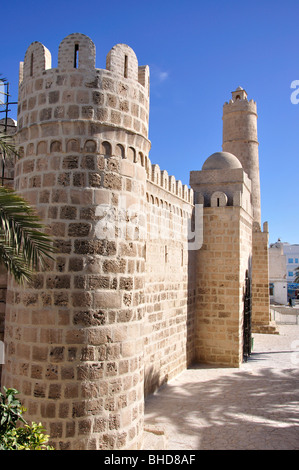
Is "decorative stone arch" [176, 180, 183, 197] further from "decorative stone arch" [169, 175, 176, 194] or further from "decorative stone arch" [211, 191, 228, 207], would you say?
"decorative stone arch" [211, 191, 228, 207]

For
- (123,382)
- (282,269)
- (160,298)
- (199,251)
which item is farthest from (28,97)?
(282,269)

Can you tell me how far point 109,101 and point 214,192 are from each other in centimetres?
714

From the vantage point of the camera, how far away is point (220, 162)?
1193 centimetres

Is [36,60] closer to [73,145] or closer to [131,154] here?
[73,145]

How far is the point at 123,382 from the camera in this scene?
447 centimetres

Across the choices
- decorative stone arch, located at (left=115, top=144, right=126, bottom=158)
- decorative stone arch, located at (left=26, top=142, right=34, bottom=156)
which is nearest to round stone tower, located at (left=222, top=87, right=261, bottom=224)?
decorative stone arch, located at (left=115, top=144, right=126, bottom=158)

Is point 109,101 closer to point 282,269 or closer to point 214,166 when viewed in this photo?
point 214,166

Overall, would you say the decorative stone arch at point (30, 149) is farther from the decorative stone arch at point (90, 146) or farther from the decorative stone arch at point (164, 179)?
the decorative stone arch at point (164, 179)

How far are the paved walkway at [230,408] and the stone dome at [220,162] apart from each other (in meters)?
5.40

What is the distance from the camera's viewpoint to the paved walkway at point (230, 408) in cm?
613

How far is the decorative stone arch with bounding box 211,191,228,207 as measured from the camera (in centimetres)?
1109

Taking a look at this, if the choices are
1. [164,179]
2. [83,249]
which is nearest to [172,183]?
[164,179]

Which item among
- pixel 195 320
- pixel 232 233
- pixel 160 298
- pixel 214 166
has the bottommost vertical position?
pixel 195 320

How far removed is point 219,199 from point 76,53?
7.24 m
